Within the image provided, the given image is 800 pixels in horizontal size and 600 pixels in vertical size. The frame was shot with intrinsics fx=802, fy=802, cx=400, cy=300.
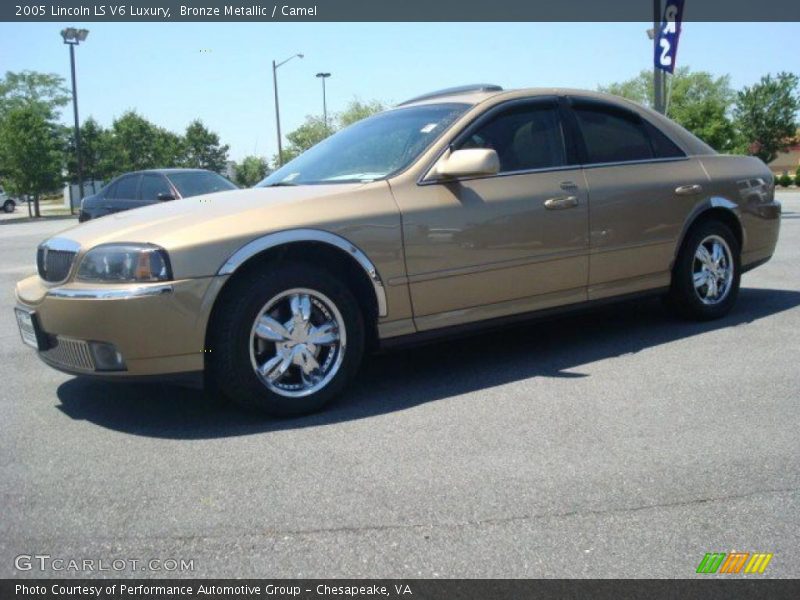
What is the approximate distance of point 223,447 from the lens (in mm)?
3596

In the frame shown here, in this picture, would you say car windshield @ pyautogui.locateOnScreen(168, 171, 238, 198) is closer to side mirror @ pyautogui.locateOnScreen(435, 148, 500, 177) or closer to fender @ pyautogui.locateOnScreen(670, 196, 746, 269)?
fender @ pyautogui.locateOnScreen(670, 196, 746, 269)

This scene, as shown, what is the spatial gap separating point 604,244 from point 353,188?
1748mm

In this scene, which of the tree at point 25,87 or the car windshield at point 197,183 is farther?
the tree at point 25,87

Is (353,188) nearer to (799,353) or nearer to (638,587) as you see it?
(638,587)

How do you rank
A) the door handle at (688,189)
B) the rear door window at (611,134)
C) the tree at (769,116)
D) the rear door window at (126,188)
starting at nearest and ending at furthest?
the rear door window at (611,134) → the door handle at (688,189) → the rear door window at (126,188) → the tree at (769,116)

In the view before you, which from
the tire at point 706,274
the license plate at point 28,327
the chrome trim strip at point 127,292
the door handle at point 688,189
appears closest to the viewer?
the chrome trim strip at point 127,292

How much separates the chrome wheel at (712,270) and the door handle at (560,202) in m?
1.30

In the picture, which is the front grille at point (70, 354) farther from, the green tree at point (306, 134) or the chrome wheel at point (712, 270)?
the green tree at point (306, 134)

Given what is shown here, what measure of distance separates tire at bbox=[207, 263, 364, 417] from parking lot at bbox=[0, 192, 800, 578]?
149mm

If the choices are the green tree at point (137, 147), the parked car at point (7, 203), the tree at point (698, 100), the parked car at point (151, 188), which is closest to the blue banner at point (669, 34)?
the parked car at point (151, 188)

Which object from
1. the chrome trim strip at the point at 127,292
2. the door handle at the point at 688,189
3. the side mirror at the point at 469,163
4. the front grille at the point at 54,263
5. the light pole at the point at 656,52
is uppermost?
the light pole at the point at 656,52

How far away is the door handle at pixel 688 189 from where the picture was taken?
5.47 m

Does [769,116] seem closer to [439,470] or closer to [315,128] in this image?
[315,128]

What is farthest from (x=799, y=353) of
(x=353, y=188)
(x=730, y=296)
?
(x=353, y=188)
